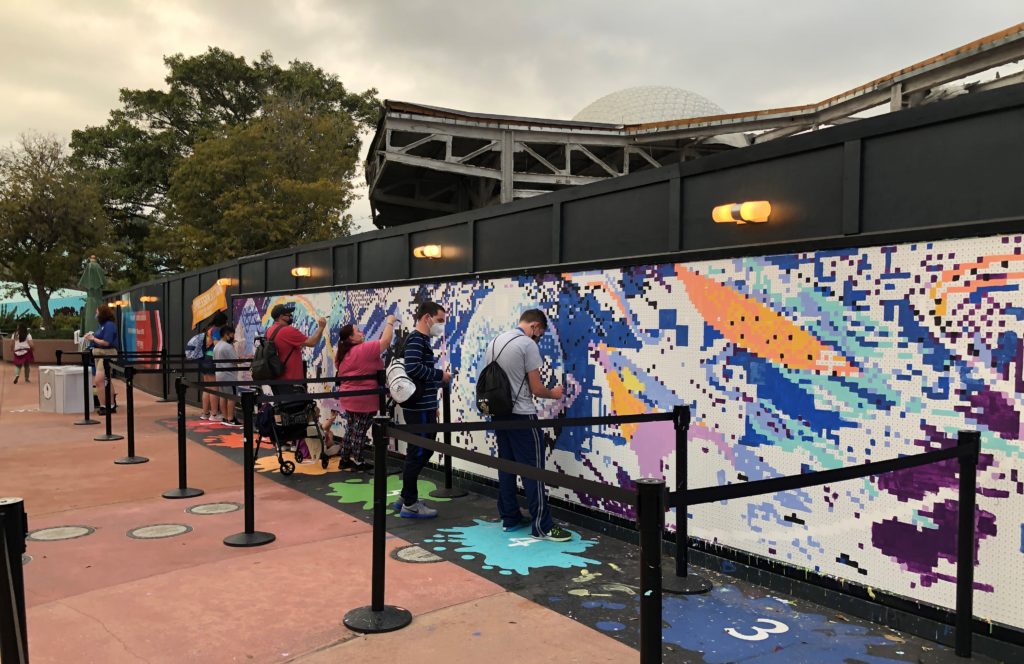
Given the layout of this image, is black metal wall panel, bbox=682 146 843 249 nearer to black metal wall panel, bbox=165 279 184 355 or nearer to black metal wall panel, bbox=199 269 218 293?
black metal wall panel, bbox=199 269 218 293

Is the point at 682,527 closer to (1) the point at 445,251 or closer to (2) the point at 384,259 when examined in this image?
(1) the point at 445,251

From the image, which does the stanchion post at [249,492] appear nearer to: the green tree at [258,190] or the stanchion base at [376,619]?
the stanchion base at [376,619]

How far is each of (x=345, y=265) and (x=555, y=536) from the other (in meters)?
6.46

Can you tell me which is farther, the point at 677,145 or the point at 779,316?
the point at 677,145

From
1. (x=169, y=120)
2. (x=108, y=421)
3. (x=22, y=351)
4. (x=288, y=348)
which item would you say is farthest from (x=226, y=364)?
(x=169, y=120)

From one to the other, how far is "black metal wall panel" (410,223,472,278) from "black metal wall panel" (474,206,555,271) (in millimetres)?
265

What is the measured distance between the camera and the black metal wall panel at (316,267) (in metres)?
11.5

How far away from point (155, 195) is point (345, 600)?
4559 cm

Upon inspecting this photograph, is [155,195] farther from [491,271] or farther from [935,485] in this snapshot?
[935,485]

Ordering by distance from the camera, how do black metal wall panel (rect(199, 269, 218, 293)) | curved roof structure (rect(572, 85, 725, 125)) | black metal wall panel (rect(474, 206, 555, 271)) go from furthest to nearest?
curved roof structure (rect(572, 85, 725, 125))
black metal wall panel (rect(199, 269, 218, 293))
black metal wall panel (rect(474, 206, 555, 271))

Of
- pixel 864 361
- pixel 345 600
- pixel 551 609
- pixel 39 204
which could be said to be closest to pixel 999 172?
pixel 864 361

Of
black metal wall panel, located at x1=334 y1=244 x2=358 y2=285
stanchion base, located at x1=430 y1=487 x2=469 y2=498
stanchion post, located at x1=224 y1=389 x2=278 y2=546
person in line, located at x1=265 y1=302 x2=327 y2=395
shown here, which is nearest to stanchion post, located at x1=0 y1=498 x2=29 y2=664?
stanchion post, located at x1=224 y1=389 x2=278 y2=546

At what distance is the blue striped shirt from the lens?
6.46m

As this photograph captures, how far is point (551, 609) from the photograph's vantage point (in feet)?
14.2
